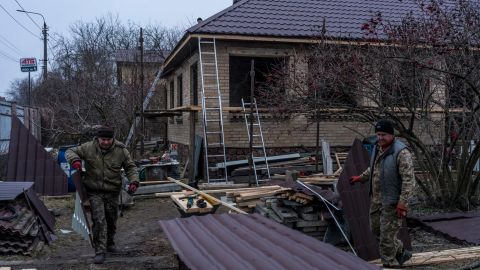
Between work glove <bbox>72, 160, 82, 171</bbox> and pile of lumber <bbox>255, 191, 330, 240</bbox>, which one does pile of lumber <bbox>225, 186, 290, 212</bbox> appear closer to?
pile of lumber <bbox>255, 191, 330, 240</bbox>

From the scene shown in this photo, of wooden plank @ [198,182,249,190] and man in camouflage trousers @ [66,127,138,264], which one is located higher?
man in camouflage trousers @ [66,127,138,264]

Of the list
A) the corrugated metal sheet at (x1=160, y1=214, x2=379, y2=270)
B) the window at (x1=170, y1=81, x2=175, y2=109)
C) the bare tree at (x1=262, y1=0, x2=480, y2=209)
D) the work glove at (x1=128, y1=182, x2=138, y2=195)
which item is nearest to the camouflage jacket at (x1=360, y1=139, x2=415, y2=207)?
the corrugated metal sheet at (x1=160, y1=214, x2=379, y2=270)

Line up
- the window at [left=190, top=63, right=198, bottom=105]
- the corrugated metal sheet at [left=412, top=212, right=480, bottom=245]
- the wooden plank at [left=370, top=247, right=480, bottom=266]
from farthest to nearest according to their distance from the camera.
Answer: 1. the window at [left=190, top=63, right=198, bottom=105]
2. the corrugated metal sheet at [left=412, top=212, right=480, bottom=245]
3. the wooden plank at [left=370, top=247, right=480, bottom=266]

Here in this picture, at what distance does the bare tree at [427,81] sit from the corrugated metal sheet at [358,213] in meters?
2.20

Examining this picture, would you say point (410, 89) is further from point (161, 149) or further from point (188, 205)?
point (161, 149)

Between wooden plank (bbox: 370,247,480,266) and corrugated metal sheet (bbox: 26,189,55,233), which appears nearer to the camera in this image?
wooden plank (bbox: 370,247,480,266)

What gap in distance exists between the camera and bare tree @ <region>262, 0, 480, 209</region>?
7578 mm

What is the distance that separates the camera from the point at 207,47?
1316 cm

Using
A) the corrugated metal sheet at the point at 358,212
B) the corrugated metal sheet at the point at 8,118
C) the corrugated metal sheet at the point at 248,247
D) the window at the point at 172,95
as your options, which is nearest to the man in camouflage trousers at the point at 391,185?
the corrugated metal sheet at the point at 358,212

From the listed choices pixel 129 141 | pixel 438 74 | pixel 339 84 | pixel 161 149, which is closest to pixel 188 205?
pixel 339 84

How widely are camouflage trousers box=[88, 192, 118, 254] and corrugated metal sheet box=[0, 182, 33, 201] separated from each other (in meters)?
1.24

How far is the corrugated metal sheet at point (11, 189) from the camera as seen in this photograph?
21.7 feet

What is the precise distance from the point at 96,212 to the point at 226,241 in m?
3.05

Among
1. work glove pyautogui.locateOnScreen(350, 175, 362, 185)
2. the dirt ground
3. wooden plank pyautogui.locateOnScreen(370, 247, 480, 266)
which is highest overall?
work glove pyautogui.locateOnScreen(350, 175, 362, 185)
